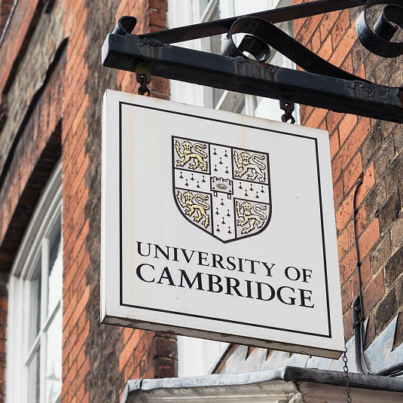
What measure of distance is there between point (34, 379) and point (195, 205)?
15.7 feet

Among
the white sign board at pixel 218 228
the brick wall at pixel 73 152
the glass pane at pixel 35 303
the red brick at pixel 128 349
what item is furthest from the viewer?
the glass pane at pixel 35 303

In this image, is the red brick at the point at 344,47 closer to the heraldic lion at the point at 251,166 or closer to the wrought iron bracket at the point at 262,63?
the wrought iron bracket at the point at 262,63

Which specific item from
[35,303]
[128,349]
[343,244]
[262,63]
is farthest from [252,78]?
[35,303]

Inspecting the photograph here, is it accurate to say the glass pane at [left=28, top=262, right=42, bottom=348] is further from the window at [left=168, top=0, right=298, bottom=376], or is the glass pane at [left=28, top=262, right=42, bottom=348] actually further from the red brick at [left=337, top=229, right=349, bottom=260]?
the red brick at [left=337, top=229, right=349, bottom=260]

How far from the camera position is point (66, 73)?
7.96 metres

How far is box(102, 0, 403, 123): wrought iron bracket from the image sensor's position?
3609mm

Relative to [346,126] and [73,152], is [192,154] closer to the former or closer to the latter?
[346,126]

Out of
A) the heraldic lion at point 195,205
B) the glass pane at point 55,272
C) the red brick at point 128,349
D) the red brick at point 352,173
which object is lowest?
the heraldic lion at point 195,205

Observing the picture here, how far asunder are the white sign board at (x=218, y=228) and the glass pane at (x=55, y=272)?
420 centimetres

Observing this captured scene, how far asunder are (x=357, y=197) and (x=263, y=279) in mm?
980

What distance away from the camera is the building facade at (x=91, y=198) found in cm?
418

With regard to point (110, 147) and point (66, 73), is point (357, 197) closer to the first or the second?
point (110, 147)

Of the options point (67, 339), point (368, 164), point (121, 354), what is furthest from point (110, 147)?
point (67, 339)

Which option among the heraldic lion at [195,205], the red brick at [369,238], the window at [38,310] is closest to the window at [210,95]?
the red brick at [369,238]
